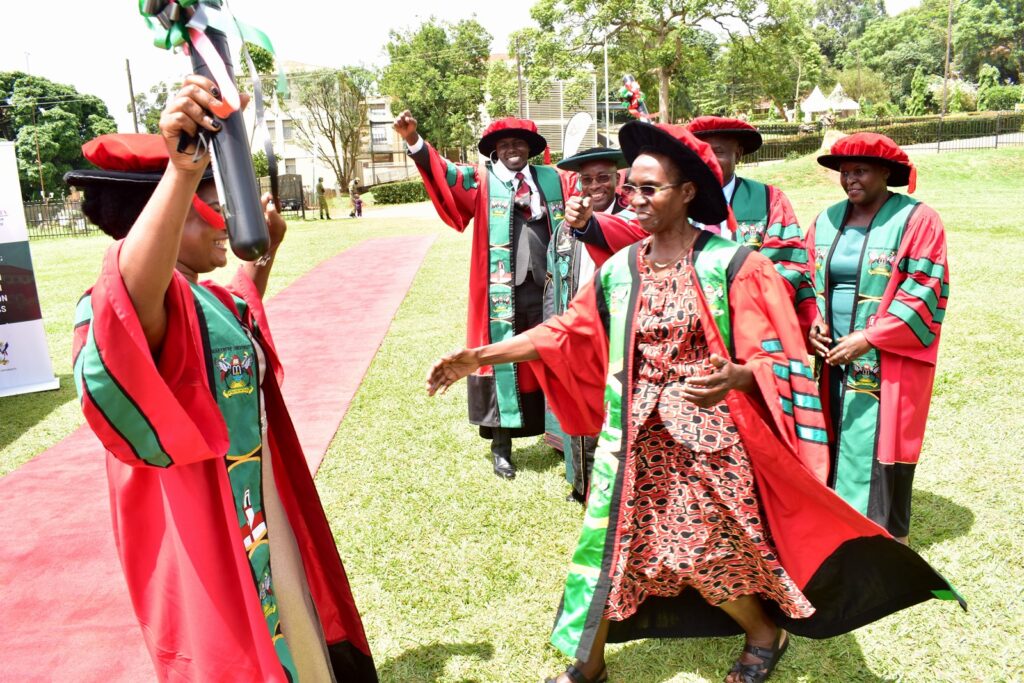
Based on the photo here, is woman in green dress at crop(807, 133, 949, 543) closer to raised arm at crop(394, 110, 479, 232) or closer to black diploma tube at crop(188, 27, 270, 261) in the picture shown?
raised arm at crop(394, 110, 479, 232)

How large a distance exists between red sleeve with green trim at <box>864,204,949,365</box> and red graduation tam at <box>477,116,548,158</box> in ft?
8.39

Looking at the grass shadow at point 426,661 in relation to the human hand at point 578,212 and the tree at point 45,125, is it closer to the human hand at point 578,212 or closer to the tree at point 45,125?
the human hand at point 578,212

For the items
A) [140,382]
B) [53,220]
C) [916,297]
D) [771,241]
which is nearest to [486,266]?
[771,241]

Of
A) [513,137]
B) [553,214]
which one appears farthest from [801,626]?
[513,137]

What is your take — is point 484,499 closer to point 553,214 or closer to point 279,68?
point 553,214

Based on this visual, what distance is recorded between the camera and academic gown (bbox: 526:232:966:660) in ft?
9.75

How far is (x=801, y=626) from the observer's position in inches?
131

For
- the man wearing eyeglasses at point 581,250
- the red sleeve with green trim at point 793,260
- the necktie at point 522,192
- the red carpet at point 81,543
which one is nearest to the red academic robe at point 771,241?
the red sleeve with green trim at point 793,260

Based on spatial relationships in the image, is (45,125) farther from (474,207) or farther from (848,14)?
(848,14)

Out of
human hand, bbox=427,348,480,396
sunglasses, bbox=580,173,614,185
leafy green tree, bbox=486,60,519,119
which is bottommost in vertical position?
human hand, bbox=427,348,480,396

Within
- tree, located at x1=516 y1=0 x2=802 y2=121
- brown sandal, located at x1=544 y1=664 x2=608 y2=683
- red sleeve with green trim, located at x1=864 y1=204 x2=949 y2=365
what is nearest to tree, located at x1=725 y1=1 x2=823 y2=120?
tree, located at x1=516 y1=0 x2=802 y2=121

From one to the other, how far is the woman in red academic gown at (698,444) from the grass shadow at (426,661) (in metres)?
0.66

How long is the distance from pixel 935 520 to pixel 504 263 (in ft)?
10.6

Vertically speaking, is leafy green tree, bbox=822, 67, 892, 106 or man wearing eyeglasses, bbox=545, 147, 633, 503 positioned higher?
leafy green tree, bbox=822, 67, 892, 106
